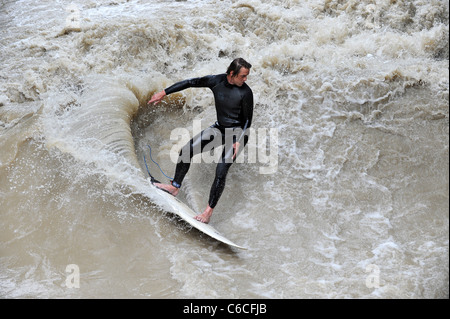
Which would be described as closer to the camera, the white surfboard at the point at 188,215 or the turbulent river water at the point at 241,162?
the turbulent river water at the point at 241,162

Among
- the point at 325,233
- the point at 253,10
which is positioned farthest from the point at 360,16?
the point at 325,233

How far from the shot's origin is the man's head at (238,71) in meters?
3.54

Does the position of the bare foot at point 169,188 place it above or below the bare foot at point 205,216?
above

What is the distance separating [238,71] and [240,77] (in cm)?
5

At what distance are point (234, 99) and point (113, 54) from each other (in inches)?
99.6

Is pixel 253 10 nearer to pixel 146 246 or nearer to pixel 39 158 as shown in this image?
pixel 39 158

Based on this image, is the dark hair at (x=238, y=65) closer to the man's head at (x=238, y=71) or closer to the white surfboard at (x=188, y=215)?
the man's head at (x=238, y=71)

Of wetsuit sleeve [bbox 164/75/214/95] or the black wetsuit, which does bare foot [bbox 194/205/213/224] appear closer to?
the black wetsuit

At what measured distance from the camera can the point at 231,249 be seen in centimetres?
350

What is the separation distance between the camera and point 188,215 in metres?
3.60

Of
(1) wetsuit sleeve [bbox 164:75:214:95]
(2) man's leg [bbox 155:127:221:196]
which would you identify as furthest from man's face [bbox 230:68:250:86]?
(2) man's leg [bbox 155:127:221:196]

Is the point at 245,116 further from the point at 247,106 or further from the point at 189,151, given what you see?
the point at 189,151

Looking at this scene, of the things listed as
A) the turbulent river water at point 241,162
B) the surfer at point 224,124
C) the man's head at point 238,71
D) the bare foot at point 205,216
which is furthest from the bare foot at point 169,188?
the man's head at point 238,71

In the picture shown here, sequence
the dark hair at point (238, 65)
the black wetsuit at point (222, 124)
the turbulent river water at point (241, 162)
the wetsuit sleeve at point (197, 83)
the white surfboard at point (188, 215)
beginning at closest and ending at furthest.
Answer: the turbulent river water at point (241, 162) → the white surfboard at point (188, 215) → the dark hair at point (238, 65) → the black wetsuit at point (222, 124) → the wetsuit sleeve at point (197, 83)
